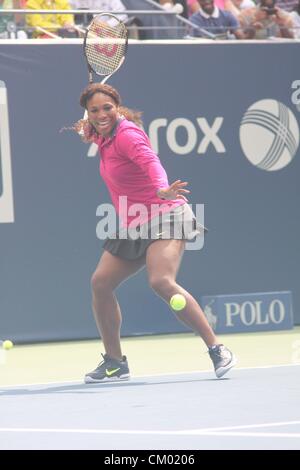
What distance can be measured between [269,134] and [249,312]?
1.44 metres

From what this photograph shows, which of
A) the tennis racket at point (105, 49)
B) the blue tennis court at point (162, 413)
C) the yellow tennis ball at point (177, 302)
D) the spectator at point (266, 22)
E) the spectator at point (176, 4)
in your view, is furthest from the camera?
the spectator at point (176, 4)

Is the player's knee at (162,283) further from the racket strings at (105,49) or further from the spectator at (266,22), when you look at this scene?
the spectator at (266,22)

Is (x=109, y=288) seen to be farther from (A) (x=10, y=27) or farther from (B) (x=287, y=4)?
(B) (x=287, y=4)

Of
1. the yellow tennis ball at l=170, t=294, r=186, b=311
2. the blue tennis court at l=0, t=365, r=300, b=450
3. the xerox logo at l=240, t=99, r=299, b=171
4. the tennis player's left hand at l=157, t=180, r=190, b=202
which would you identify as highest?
the xerox logo at l=240, t=99, r=299, b=171

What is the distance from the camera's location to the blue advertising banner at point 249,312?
9.55 metres

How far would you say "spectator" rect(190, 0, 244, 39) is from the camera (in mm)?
11219

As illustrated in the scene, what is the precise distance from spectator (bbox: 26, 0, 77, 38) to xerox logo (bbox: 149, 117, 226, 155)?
1151mm

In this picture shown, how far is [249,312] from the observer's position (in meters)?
9.64

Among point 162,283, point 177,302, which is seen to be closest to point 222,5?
point 162,283

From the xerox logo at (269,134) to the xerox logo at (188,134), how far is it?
234 millimetres

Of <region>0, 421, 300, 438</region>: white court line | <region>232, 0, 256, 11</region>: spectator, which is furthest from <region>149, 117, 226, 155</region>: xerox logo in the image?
<region>0, 421, 300, 438</region>: white court line

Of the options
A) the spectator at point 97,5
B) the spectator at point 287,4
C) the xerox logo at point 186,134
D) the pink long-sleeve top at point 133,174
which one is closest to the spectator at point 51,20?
the spectator at point 97,5

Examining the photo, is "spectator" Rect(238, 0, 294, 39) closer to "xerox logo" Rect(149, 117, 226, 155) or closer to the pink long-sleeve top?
"xerox logo" Rect(149, 117, 226, 155)
